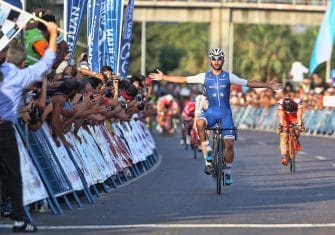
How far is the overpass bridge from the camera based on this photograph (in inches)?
2692

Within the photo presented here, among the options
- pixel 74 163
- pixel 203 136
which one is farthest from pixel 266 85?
pixel 74 163

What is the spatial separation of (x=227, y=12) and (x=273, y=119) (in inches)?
473

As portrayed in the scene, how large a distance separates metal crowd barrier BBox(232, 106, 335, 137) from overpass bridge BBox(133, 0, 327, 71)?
21.8 ft

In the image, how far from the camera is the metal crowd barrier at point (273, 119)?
49438 millimetres

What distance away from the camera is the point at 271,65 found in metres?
109

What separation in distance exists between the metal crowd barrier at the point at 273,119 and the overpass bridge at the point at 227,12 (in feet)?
21.8

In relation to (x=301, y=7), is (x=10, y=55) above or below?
above

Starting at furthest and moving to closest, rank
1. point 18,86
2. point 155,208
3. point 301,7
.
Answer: point 301,7
point 155,208
point 18,86

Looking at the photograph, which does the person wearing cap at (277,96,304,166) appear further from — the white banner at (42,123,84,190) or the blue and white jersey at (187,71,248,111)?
the white banner at (42,123,84,190)

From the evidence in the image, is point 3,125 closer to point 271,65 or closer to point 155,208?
point 155,208

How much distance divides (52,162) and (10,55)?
9.29ft

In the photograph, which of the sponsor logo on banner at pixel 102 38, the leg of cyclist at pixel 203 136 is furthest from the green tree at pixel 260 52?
the leg of cyclist at pixel 203 136

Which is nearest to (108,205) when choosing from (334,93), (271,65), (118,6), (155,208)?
(155,208)

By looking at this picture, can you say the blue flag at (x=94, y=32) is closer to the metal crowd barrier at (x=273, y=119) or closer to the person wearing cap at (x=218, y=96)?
the person wearing cap at (x=218, y=96)
